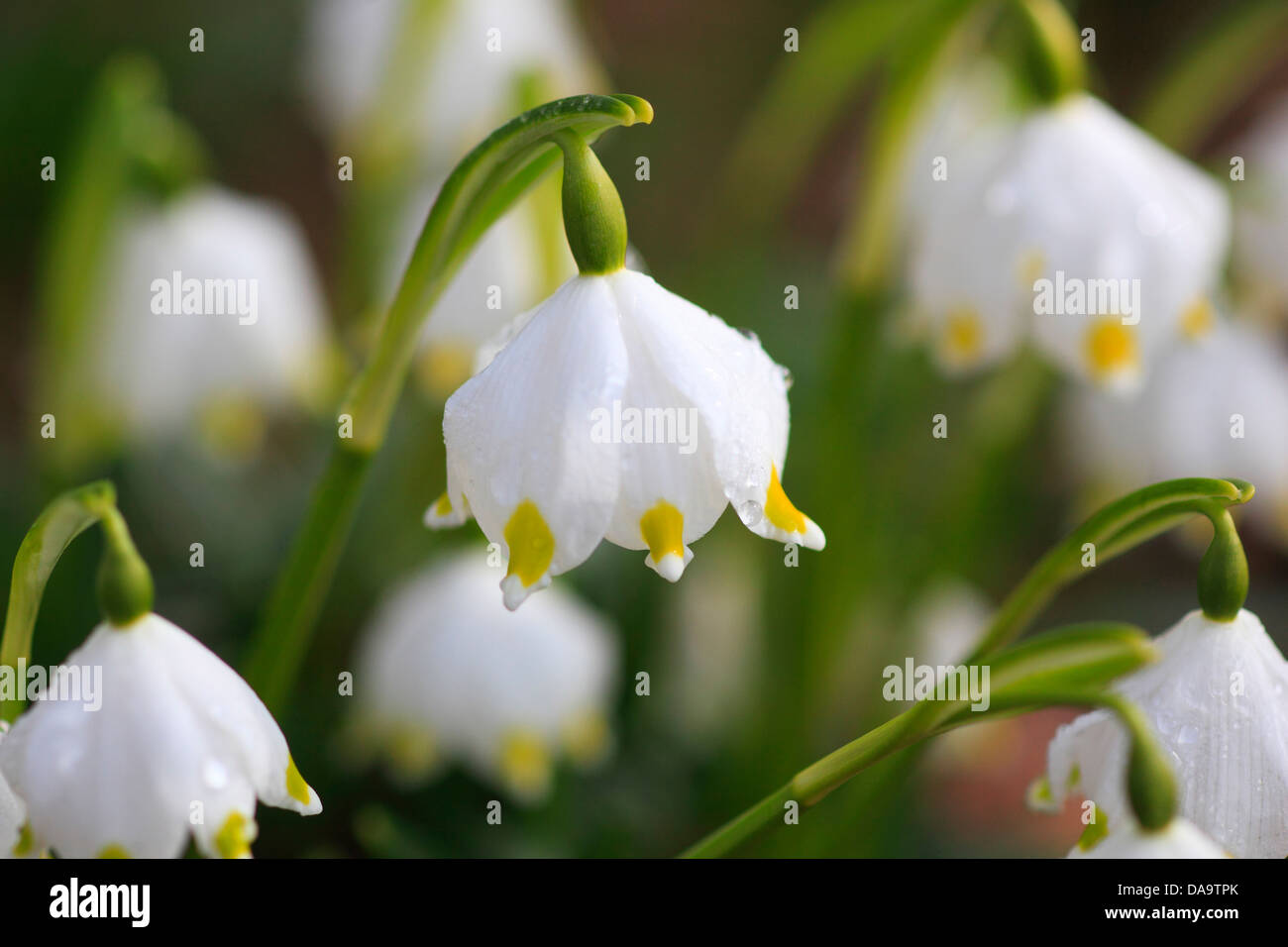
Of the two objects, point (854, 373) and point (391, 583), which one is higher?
point (854, 373)

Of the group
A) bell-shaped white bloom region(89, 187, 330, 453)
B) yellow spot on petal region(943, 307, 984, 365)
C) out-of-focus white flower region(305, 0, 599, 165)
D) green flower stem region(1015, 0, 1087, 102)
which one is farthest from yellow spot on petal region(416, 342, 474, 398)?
green flower stem region(1015, 0, 1087, 102)

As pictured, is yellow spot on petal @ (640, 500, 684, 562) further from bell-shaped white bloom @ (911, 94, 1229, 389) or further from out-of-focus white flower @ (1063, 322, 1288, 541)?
out-of-focus white flower @ (1063, 322, 1288, 541)

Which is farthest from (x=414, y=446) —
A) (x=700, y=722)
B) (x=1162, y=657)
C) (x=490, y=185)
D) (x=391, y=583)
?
(x=1162, y=657)

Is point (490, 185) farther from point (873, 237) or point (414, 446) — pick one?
point (414, 446)

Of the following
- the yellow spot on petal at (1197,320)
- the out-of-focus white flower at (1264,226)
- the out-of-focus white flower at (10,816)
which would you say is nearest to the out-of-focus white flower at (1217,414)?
the out-of-focus white flower at (1264,226)

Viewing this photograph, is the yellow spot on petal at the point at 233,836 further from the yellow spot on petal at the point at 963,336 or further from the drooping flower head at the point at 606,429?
the yellow spot on petal at the point at 963,336

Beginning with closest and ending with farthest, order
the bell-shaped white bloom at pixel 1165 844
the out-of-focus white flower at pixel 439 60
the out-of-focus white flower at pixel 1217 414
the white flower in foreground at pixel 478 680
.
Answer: the bell-shaped white bloom at pixel 1165 844
the white flower in foreground at pixel 478 680
the out-of-focus white flower at pixel 1217 414
the out-of-focus white flower at pixel 439 60

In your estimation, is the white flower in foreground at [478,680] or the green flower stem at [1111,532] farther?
the white flower in foreground at [478,680]
